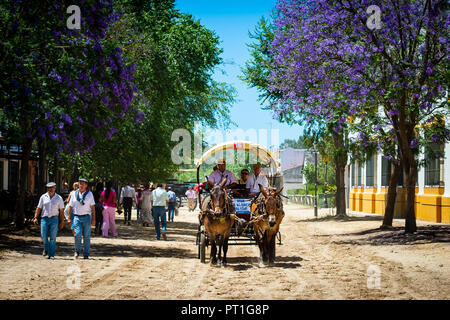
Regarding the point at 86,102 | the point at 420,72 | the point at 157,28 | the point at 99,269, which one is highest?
the point at 157,28

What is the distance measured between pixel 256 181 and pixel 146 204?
15.7 meters

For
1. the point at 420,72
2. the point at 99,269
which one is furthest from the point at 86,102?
the point at 420,72

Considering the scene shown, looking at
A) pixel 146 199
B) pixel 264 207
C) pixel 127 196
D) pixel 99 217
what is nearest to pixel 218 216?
pixel 264 207

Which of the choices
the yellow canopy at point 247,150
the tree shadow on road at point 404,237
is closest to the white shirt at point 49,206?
the yellow canopy at point 247,150

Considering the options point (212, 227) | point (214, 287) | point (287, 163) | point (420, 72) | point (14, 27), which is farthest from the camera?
point (287, 163)

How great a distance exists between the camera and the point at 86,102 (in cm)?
1831

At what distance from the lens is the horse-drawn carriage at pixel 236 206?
1440cm

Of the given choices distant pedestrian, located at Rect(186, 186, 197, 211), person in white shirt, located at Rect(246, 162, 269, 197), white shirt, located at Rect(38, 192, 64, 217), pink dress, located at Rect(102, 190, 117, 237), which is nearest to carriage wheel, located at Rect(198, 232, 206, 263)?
person in white shirt, located at Rect(246, 162, 269, 197)

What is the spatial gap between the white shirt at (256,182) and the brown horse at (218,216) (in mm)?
1683

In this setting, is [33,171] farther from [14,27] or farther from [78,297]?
[78,297]

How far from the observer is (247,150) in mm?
18312

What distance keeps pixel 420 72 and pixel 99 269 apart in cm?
1236

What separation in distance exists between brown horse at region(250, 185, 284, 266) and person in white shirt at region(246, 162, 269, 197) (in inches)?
52.2

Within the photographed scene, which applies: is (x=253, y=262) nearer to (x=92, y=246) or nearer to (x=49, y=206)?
(x=49, y=206)
